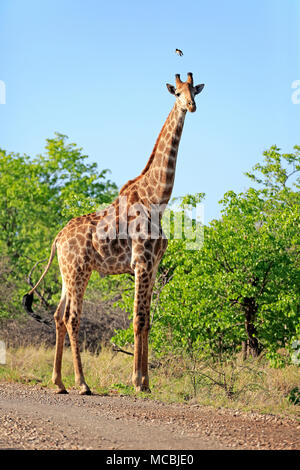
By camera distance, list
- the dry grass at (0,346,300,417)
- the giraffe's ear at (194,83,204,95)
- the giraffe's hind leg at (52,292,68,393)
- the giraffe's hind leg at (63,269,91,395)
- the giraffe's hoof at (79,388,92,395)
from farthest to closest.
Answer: the giraffe's hind leg at (52,292,68,393) → the giraffe's hind leg at (63,269,91,395) → the giraffe's ear at (194,83,204,95) → the giraffe's hoof at (79,388,92,395) → the dry grass at (0,346,300,417)

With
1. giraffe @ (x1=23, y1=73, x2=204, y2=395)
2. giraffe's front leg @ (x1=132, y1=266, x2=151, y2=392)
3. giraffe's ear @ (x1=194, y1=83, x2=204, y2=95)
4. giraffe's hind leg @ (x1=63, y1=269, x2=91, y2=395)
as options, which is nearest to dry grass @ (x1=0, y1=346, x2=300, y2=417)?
giraffe's front leg @ (x1=132, y1=266, x2=151, y2=392)

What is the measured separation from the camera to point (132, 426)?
6.91 metres

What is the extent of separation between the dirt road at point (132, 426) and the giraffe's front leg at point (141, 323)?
29.9 inches

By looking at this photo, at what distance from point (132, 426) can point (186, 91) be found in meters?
5.54

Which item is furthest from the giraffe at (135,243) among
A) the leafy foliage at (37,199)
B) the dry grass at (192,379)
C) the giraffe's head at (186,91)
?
the leafy foliage at (37,199)

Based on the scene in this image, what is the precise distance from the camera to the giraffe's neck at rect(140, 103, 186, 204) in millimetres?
10289

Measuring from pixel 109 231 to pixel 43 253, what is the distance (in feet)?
33.0

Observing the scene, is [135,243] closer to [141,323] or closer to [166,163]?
[141,323]

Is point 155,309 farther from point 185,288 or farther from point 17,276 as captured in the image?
point 17,276

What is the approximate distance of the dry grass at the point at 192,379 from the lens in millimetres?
9184

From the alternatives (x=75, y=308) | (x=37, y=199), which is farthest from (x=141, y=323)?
(x=37, y=199)

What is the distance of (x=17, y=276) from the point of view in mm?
19500

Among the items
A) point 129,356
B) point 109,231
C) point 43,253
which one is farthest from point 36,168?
point 109,231

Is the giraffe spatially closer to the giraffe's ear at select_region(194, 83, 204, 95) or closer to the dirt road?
the giraffe's ear at select_region(194, 83, 204, 95)
